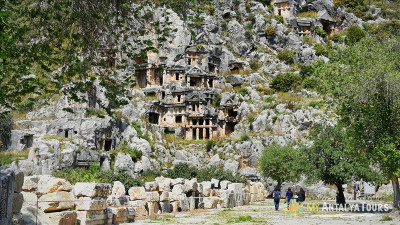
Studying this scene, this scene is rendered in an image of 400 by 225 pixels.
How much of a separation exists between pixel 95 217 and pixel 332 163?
20038 millimetres

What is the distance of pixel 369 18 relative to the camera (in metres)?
89.2

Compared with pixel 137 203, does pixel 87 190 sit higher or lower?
higher

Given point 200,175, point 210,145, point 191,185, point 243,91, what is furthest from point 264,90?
point 191,185

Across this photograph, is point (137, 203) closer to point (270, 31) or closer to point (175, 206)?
point (175, 206)

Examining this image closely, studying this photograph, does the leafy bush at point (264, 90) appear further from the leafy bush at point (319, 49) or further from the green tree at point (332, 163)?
the green tree at point (332, 163)

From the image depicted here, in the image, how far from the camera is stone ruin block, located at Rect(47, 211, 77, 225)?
1316 cm

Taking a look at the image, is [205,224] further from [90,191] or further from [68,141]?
[68,141]

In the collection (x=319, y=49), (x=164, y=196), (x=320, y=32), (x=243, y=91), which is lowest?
(x=164, y=196)

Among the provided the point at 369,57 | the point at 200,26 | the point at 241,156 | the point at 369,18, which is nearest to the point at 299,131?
the point at 241,156

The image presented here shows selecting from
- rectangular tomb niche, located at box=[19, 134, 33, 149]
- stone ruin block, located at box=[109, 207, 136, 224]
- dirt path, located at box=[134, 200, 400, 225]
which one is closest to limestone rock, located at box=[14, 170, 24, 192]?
stone ruin block, located at box=[109, 207, 136, 224]

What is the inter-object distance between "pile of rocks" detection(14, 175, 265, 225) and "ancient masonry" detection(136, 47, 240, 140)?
37.6m

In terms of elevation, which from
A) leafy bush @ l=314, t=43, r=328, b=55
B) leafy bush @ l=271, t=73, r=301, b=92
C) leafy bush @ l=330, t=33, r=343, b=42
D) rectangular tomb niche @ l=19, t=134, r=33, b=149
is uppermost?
leafy bush @ l=330, t=33, r=343, b=42

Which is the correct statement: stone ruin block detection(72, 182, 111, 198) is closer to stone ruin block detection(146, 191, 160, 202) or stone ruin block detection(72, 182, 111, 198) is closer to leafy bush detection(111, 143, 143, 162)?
stone ruin block detection(146, 191, 160, 202)

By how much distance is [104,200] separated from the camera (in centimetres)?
1622
